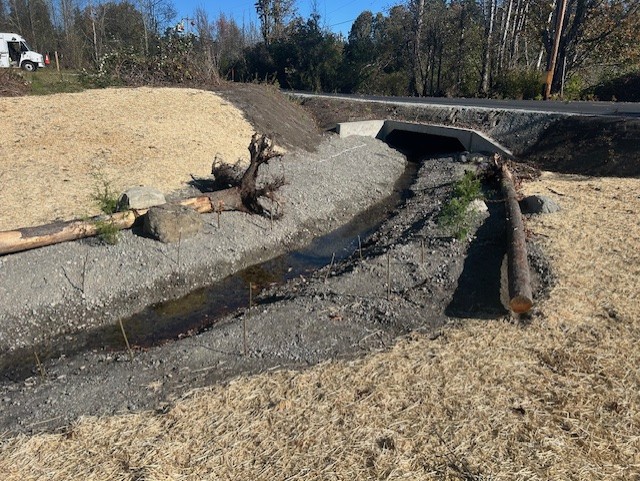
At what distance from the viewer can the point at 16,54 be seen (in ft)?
102

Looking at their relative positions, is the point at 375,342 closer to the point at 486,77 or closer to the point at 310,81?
the point at 486,77

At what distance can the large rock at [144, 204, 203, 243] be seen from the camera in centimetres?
911

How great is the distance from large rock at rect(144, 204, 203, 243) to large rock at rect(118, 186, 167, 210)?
0.31 meters

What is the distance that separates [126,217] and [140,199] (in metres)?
0.56

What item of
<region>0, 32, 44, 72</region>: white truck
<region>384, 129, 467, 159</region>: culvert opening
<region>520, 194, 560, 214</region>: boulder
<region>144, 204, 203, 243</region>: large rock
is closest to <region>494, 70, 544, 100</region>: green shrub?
<region>384, 129, 467, 159</region>: culvert opening

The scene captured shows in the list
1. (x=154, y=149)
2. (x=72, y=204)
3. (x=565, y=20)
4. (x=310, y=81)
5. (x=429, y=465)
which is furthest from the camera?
(x=310, y=81)

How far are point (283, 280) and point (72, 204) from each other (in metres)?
4.79

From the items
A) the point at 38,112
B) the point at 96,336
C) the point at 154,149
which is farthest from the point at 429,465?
the point at 38,112

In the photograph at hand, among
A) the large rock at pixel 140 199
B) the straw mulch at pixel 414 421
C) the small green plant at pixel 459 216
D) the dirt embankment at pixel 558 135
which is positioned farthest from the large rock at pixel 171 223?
the dirt embankment at pixel 558 135

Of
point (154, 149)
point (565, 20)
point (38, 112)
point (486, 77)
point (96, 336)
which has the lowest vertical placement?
point (96, 336)

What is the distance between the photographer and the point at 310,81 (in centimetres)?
3378

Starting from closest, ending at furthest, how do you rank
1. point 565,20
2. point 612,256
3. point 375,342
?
point 375,342 < point 612,256 < point 565,20

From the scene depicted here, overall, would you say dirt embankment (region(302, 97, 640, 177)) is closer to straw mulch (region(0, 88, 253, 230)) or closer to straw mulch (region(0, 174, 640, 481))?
straw mulch (region(0, 88, 253, 230))

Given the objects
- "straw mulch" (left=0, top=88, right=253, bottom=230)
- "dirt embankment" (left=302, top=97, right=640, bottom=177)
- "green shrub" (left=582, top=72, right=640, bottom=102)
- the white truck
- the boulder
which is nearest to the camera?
"straw mulch" (left=0, top=88, right=253, bottom=230)
